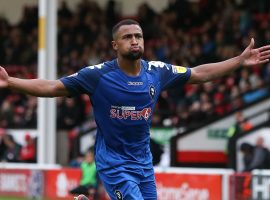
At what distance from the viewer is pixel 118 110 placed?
24.5 feet

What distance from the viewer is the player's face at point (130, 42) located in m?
7.35

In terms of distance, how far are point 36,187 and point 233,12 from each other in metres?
6.36

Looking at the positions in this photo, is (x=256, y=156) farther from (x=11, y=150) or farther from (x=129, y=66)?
(x=129, y=66)

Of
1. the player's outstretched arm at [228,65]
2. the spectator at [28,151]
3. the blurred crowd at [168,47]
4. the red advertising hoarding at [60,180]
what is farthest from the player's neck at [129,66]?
the spectator at [28,151]

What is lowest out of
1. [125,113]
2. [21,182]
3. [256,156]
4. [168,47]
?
[21,182]

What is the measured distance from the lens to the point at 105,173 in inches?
298

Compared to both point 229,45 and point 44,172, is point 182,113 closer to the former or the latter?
point 229,45

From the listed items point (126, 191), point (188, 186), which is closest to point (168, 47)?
point (188, 186)

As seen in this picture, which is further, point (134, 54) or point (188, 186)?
point (188, 186)

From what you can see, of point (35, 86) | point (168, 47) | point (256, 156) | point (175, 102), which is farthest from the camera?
point (168, 47)

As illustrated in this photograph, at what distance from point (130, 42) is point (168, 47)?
13272 millimetres

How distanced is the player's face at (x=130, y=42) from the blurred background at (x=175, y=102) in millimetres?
5428

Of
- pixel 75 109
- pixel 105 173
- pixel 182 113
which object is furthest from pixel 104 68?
pixel 75 109

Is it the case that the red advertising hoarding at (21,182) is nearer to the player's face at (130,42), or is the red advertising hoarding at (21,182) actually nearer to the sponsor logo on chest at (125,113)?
the sponsor logo on chest at (125,113)
